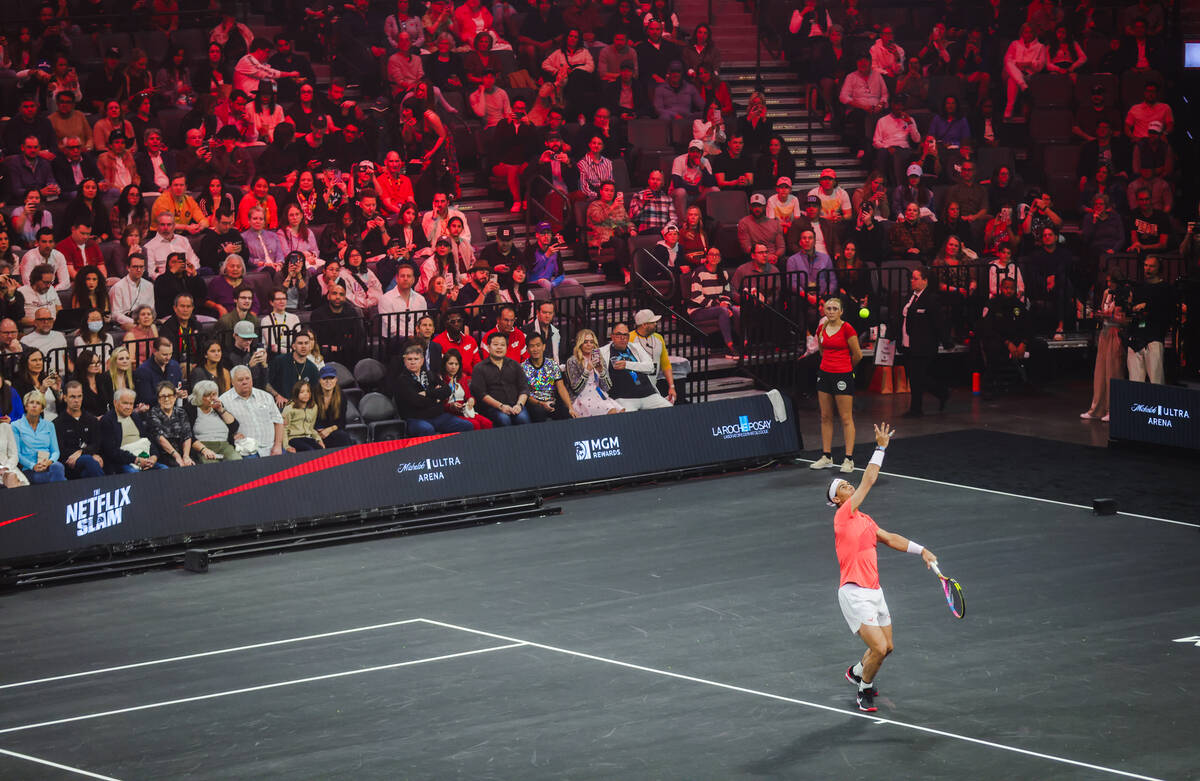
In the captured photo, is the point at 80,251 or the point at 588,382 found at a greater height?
the point at 80,251

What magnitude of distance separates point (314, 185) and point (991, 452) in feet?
31.1

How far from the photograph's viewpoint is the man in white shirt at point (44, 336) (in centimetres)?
1816

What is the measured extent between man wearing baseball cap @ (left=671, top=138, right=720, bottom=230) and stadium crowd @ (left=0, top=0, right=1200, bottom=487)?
4cm

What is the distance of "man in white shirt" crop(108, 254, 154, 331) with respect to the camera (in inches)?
764

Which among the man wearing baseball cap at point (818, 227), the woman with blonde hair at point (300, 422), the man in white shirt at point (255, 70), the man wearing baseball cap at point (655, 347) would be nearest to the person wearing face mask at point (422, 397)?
the woman with blonde hair at point (300, 422)

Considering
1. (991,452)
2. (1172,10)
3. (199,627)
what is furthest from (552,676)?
(1172,10)

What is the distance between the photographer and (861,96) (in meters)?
28.1

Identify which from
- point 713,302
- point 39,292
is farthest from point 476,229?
point 39,292

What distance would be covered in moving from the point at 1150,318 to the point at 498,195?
9.68 meters

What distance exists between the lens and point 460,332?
20.0m

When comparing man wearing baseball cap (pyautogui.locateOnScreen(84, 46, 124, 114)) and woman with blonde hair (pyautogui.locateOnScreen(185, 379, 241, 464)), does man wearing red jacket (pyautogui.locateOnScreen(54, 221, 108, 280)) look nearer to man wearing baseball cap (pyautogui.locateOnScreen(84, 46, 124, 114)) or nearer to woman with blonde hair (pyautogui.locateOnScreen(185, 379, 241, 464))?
man wearing baseball cap (pyautogui.locateOnScreen(84, 46, 124, 114))

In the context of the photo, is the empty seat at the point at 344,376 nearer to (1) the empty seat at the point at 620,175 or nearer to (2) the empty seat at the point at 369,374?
(2) the empty seat at the point at 369,374

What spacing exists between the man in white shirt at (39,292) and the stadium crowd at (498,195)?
0.10 ft

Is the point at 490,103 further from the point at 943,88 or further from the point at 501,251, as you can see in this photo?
the point at 943,88
